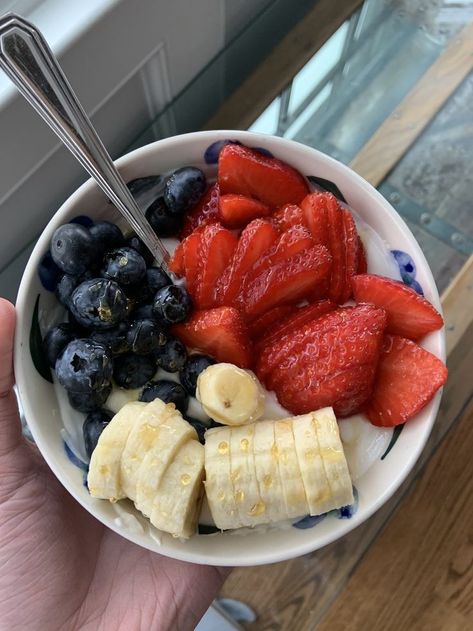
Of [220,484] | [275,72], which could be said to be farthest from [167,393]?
[275,72]

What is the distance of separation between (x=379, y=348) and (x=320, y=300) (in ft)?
0.41

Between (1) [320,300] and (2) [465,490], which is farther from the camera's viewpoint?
(2) [465,490]

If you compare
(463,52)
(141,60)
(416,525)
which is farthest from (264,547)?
(463,52)

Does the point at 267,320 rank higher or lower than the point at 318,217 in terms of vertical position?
lower

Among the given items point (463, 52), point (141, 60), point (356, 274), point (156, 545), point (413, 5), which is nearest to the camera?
point (156, 545)

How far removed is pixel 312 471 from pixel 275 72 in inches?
40.8

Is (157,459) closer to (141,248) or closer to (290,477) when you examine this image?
(290,477)

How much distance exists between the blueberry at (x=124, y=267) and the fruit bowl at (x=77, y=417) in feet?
0.36

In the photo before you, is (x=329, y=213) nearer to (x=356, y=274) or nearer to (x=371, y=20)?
(x=356, y=274)

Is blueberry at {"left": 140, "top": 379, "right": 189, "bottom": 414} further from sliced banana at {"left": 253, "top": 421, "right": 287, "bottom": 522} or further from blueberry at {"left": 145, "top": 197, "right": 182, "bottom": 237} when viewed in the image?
blueberry at {"left": 145, "top": 197, "right": 182, "bottom": 237}

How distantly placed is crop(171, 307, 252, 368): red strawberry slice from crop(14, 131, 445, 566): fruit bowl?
0.73 feet

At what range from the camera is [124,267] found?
0.92m

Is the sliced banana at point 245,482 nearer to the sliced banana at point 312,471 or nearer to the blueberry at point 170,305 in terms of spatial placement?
the sliced banana at point 312,471

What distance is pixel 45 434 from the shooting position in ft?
3.03
